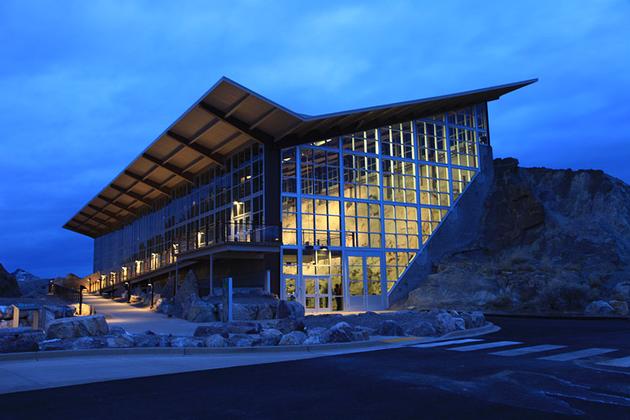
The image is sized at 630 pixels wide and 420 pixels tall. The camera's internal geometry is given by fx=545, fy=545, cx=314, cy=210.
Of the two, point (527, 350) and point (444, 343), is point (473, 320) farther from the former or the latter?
point (527, 350)

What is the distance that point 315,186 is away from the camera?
3459 cm

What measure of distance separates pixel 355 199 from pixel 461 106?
13137 millimetres

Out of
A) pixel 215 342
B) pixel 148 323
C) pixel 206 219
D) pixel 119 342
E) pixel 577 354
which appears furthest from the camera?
pixel 206 219

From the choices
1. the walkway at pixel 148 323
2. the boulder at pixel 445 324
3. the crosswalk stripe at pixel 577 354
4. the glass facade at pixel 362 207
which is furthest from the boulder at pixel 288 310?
the crosswalk stripe at pixel 577 354

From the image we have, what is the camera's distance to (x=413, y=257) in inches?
1491

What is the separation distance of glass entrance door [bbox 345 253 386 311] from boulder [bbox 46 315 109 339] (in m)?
21.3

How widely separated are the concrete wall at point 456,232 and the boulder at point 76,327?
78.9 feet

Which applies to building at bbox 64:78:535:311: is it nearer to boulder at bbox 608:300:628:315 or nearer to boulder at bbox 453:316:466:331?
boulder at bbox 608:300:628:315

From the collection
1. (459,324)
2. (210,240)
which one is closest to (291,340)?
(459,324)

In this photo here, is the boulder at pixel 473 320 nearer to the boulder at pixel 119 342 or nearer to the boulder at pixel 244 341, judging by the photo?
the boulder at pixel 244 341

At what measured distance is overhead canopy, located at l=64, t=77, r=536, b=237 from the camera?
102ft

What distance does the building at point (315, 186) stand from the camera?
32500 mm

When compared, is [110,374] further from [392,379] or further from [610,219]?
[610,219]

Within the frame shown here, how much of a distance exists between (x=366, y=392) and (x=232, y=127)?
1069 inches
